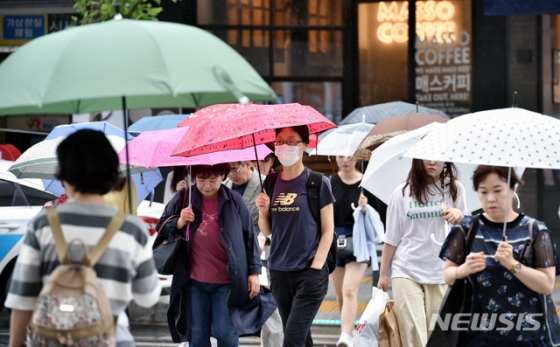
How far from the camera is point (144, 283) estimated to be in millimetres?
3707

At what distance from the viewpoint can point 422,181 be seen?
6.31m

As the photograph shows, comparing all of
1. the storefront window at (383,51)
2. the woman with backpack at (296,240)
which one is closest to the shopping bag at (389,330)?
the woman with backpack at (296,240)

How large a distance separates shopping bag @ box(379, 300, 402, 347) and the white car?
3.60m

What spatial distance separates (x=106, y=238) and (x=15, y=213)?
5.90 metres

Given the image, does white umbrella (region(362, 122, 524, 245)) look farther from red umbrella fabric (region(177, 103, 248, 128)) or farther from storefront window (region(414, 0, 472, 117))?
storefront window (region(414, 0, 472, 117))

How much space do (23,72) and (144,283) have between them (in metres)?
0.96

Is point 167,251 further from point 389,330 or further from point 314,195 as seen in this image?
point 389,330

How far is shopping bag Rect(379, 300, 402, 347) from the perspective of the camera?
627 cm

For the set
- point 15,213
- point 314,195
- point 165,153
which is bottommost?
point 15,213

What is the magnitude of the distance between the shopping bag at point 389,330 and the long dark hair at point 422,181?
810 mm

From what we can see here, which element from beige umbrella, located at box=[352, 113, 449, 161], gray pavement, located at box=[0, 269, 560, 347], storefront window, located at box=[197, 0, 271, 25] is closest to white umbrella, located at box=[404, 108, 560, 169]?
beige umbrella, located at box=[352, 113, 449, 161]

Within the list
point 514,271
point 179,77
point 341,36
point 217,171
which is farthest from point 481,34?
point 179,77

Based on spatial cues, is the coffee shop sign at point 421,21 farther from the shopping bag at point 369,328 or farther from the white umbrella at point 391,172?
the shopping bag at point 369,328

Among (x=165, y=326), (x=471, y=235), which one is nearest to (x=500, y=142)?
(x=471, y=235)
